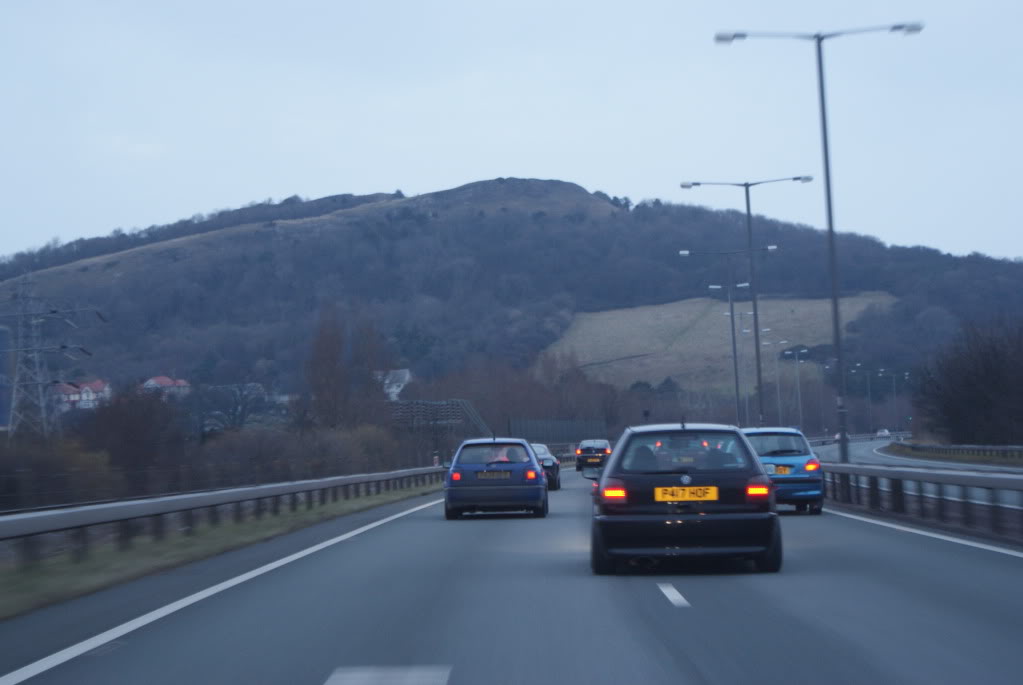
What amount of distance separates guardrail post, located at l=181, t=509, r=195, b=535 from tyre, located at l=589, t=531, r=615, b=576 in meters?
8.86

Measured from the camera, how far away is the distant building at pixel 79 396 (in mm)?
51359

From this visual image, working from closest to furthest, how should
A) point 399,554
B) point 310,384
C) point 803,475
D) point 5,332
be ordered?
point 399,554, point 803,475, point 5,332, point 310,384

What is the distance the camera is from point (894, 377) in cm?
10950

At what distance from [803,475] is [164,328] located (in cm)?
11285

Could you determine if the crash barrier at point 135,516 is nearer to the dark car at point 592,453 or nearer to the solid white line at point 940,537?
the solid white line at point 940,537

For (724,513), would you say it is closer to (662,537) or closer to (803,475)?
(662,537)

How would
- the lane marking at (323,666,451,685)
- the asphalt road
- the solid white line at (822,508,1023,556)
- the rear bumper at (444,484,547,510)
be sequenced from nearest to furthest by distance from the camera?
the lane marking at (323,666,451,685) → the asphalt road → the solid white line at (822,508,1023,556) → the rear bumper at (444,484,547,510)

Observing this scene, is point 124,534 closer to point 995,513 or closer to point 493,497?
point 493,497

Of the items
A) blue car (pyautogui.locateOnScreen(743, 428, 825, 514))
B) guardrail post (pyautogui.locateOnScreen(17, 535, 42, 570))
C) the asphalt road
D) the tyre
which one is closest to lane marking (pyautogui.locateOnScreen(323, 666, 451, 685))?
the asphalt road

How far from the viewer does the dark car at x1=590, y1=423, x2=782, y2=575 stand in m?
13.1

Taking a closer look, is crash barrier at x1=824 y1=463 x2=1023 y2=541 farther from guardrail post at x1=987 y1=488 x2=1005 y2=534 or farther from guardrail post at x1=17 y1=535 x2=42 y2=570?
guardrail post at x1=17 y1=535 x2=42 y2=570

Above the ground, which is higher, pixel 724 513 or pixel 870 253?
pixel 870 253

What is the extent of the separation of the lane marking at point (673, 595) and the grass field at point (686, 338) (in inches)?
3995

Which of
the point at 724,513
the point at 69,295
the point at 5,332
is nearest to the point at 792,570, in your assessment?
the point at 724,513
